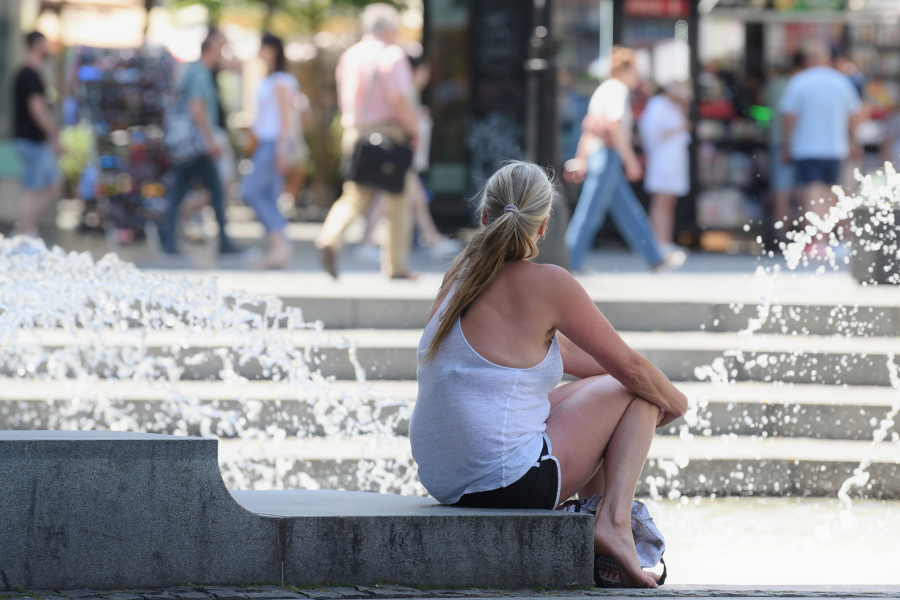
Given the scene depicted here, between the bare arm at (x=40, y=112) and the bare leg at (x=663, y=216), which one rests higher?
the bare arm at (x=40, y=112)

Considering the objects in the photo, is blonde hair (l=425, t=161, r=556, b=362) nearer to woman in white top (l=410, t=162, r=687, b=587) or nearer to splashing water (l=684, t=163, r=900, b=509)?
woman in white top (l=410, t=162, r=687, b=587)

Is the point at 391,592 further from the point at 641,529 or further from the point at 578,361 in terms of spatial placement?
the point at 578,361

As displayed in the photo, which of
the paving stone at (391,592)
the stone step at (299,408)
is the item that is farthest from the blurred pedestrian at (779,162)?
the paving stone at (391,592)

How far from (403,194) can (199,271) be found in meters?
1.87

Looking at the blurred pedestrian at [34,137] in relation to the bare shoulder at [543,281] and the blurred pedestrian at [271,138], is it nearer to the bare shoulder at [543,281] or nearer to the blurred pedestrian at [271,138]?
the blurred pedestrian at [271,138]

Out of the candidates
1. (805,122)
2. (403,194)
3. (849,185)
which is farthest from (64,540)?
(849,185)

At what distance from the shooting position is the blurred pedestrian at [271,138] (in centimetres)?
921

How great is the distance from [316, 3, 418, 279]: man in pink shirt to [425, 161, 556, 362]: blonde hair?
14.4ft

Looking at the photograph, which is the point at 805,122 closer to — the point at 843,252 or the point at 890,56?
the point at 843,252

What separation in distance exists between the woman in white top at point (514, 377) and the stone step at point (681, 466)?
1.51 m

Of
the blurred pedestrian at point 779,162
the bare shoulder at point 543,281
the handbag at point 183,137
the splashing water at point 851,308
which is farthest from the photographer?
the blurred pedestrian at point 779,162

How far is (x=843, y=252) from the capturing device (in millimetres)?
8992

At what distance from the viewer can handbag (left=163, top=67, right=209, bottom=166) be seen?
9.47 meters

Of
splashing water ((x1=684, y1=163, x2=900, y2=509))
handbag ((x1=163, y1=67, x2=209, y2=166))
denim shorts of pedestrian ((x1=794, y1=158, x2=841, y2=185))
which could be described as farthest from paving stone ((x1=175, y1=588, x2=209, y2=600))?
denim shorts of pedestrian ((x1=794, y1=158, x2=841, y2=185))
